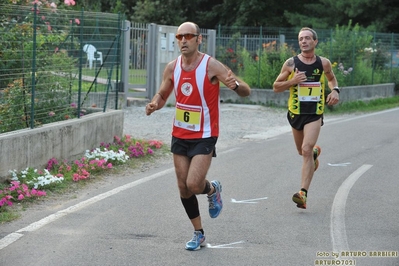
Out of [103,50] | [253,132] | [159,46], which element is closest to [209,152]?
[103,50]

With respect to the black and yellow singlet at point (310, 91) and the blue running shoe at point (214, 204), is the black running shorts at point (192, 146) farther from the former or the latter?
the black and yellow singlet at point (310, 91)

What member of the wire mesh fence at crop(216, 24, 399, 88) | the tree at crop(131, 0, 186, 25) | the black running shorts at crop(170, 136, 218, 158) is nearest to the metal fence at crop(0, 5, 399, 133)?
the black running shorts at crop(170, 136, 218, 158)

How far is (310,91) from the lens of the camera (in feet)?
29.4

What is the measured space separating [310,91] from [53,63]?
416 cm

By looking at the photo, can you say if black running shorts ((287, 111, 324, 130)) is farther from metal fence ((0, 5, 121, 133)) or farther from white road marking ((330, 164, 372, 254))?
metal fence ((0, 5, 121, 133))

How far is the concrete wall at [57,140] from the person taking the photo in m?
9.49

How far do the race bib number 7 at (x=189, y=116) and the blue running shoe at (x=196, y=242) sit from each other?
0.92 m

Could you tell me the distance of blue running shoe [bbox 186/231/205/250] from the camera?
6836 mm

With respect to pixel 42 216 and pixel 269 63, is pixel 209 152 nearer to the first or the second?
pixel 42 216

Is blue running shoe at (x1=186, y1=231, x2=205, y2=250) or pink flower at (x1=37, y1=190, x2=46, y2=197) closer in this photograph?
blue running shoe at (x1=186, y1=231, x2=205, y2=250)

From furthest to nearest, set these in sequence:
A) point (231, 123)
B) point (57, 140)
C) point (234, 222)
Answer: point (231, 123)
point (57, 140)
point (234, 222)

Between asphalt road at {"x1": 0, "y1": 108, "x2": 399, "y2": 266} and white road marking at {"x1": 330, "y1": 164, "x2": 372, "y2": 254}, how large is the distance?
1cm

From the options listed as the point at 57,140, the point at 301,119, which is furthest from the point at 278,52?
the point at 301,119

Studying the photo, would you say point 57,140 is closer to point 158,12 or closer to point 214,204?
point 214,204
